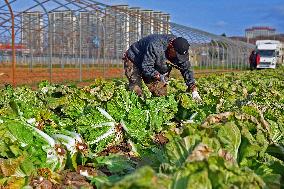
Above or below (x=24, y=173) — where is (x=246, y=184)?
above

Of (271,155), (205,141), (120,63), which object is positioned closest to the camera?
(205,141)

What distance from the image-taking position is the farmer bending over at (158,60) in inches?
350

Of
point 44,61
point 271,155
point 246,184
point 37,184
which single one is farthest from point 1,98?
point 44,61

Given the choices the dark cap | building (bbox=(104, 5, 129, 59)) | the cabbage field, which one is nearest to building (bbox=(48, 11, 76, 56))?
building (bbox=(104, 5, 129, 59))

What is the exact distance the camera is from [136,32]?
27.3m

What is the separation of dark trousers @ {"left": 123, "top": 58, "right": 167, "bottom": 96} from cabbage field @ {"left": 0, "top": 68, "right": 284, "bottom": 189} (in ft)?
4.59

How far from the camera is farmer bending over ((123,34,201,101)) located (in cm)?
889

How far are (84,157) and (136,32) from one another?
2228cm

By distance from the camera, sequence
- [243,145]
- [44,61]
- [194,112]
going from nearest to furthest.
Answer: [243,145] < [194,112] < [44,61]

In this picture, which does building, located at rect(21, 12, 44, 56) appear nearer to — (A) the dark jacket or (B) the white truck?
(B) the white truck

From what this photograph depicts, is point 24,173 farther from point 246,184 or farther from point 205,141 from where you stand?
point 246,184

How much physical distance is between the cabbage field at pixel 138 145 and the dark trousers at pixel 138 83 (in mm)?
1399

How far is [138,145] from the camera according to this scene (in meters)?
6.15

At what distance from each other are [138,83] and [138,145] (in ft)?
12.8
